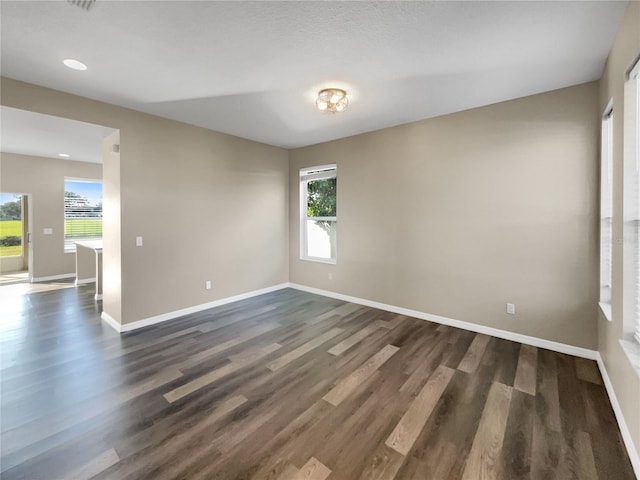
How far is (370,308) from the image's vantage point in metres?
4.29

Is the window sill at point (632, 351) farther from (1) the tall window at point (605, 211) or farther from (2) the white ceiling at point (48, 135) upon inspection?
(2) the white ceiling at point (48, 135)

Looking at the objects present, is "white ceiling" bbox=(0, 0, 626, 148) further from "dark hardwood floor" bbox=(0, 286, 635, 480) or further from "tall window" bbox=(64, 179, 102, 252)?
"tall window" bbox=(64, 179, 102, 252)

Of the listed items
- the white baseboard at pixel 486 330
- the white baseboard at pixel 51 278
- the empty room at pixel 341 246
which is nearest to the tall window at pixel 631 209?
the empty room at pixel 341 246

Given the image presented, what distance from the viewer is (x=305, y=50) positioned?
2217 millimetres

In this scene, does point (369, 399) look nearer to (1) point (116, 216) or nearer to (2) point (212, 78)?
(2) point (212, 78)

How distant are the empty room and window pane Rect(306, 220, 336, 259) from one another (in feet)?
0.23

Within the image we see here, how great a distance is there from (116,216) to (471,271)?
4516mm

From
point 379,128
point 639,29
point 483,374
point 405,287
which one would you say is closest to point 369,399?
point 483,374

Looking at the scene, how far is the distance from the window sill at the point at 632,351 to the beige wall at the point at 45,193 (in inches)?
354

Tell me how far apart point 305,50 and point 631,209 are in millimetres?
2565

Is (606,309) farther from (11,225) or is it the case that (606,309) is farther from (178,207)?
(11,225)

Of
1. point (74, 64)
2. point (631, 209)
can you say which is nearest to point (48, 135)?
point (74, 64)

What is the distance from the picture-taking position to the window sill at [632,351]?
1560 millimetres

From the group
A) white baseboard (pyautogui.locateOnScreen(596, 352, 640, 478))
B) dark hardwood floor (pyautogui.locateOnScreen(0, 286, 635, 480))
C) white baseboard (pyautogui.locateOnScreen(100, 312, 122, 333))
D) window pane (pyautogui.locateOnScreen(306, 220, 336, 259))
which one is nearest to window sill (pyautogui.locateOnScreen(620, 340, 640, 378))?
white baseboard (pyautogui.locateOnScreen(596, 352, 640, 478))
